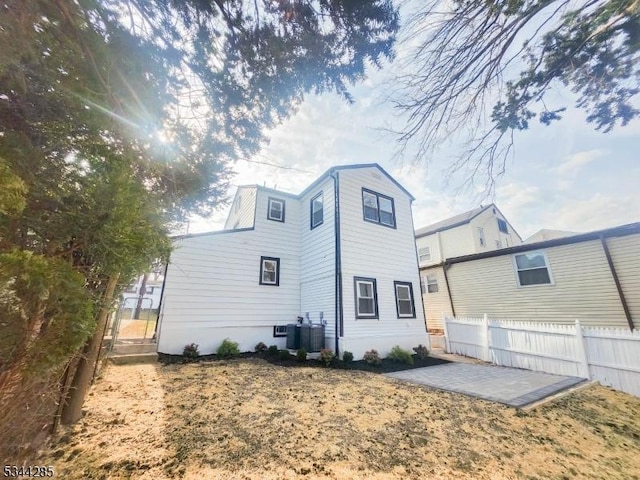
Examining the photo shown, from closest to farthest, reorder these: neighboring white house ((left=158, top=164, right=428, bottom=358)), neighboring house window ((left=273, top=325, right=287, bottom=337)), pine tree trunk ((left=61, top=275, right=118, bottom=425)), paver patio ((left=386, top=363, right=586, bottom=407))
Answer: pine tree trunk ((left=61, top=275, right=118, bottom=425)) < paver patio ((left=386, top=363, right=586, bottom=407)) < neighboring white house ((left=158, top=164, right=428, bottom=358)) < neighboring house window ((left=273, top=325, right=287, bottom=337))

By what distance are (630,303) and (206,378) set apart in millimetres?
12892

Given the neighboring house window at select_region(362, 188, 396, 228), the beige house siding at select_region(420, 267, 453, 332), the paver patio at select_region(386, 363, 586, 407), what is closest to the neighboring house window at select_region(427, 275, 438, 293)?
the beige house siding at select_region(420, 267, 453, 332)

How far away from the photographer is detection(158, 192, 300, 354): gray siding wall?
8.26 meters

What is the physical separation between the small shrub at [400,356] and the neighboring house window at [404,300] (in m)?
1.43

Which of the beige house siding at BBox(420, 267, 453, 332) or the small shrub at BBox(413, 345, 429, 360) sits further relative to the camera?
the beige house siding at BBox(420, 267, 453, 332)

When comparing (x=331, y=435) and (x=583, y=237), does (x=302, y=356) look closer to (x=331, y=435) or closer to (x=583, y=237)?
(x=331, y=435)

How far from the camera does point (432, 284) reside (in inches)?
574

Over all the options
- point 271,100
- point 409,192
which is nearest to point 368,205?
point 409,192

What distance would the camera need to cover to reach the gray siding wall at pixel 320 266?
8.67 metres

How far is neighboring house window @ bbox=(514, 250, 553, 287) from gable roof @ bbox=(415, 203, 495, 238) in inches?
257

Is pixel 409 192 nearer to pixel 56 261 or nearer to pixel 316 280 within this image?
pixel 316 280

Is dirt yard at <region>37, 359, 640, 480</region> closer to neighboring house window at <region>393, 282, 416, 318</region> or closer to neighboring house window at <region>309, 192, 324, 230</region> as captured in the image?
neighboring house window at <region>393, 282, 416, 318</region>

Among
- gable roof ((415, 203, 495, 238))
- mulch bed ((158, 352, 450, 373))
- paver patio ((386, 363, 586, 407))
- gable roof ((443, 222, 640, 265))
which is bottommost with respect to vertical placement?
paver patio ((386, 363, 586, 407))

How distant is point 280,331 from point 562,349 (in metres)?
8.49
